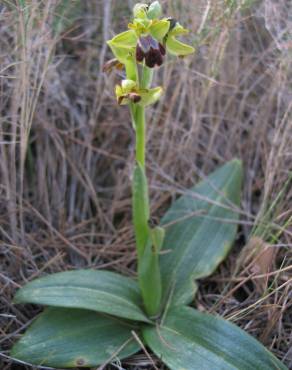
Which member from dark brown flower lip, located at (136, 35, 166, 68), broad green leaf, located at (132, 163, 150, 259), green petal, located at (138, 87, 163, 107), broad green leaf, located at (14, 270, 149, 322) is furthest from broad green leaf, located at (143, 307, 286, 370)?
dark brown flower lip, located at (136, 35, 166, 68)

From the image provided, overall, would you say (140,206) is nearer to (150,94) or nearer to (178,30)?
(150,94)

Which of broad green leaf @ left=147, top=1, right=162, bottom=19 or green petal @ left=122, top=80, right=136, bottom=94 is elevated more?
broad green leaf @ left=147, top=1, right=162, bottom=19

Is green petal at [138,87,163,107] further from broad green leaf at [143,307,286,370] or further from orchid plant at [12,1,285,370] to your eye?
broad green leaf at [143,307,286,370]

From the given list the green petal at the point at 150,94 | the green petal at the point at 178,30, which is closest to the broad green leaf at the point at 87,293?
the green petal at the point at 150,94

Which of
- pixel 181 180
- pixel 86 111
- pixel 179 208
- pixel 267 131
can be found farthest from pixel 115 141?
pixel 267 131

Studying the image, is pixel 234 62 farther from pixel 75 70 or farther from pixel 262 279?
pixel 262 279

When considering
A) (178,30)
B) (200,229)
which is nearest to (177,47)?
(178,30)

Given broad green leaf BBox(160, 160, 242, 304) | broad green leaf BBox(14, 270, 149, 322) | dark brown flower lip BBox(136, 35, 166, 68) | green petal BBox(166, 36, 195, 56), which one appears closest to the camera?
dark brown flower lip BBox(136, 35, 166, 68)
